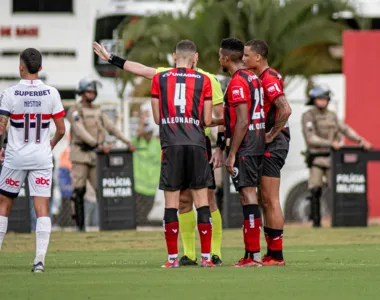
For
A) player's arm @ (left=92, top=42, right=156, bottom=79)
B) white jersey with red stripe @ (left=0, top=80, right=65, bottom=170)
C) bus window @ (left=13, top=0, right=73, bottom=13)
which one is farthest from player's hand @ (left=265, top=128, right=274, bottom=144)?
bus window @ (left=13, top=0, right=73, bottom=13)

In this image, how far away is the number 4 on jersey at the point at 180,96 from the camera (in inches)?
498

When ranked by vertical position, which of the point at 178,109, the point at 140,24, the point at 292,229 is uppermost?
the point at 140,24

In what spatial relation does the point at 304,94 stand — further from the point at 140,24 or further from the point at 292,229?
the point at 292,229

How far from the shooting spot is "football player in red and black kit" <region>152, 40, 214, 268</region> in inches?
499

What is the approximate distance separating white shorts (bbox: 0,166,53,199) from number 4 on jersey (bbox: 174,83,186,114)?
1.37 meters

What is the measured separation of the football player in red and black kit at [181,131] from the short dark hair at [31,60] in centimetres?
111

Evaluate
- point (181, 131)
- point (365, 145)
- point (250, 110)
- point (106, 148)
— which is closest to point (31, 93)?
point (181, 131)

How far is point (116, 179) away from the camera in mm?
22031

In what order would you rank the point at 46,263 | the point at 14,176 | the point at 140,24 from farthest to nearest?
the point at 140,24, the point at 46,263, the point at 14,176

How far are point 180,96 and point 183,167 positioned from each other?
67 cm

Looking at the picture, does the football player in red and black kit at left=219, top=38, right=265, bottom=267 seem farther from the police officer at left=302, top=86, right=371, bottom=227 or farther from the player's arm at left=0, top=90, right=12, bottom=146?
the police officer at left=302, top=86, right=371, bottom=227

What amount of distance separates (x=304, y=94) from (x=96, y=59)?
587 centimetres

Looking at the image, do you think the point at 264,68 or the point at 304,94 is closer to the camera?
the point at 264,68

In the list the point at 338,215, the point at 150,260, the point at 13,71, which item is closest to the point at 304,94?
the point at 13,71
